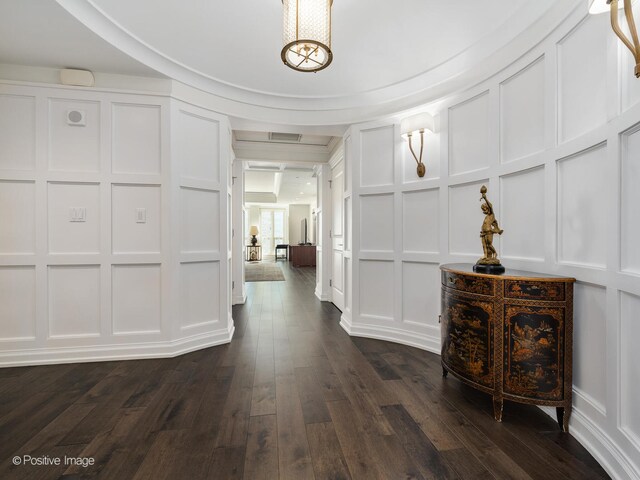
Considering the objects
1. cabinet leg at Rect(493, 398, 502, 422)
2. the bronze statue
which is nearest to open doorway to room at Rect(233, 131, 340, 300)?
the bronze statue

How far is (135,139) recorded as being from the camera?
8.86 feet

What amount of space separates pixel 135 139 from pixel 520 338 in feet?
10.6

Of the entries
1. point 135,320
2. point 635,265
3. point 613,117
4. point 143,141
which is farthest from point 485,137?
point 135,320

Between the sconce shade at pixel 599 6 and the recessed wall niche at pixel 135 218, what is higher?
the sconce shade at pixel 599 6

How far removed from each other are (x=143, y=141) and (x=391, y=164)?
7.67ft

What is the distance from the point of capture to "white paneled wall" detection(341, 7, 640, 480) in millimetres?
1340

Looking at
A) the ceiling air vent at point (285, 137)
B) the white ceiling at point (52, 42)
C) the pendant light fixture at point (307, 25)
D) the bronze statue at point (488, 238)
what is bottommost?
the bronze statue at point (488, 238)

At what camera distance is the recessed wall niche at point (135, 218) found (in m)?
2.68

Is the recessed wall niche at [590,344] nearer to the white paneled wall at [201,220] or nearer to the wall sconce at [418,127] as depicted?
the wall sconce at [418,127]

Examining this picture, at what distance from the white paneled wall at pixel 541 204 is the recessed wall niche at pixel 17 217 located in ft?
9.41

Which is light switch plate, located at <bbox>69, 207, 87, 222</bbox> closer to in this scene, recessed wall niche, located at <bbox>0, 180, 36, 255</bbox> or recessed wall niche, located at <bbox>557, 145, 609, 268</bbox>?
recessed wall niche, located at <bbox>0, 180, 36, 255</bbox>

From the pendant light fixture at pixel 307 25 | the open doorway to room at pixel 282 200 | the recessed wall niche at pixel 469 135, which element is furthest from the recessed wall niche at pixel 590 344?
the open doorway to room at pixel 282 200

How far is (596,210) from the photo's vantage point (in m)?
1.53

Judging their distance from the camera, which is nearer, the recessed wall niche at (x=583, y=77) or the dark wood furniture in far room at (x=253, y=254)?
the recessed wall niche at (x=583, y=77)
